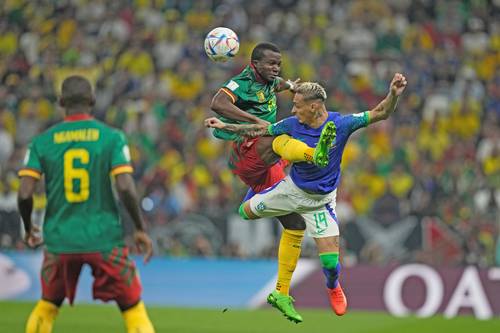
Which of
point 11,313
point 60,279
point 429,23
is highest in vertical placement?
point 429,23

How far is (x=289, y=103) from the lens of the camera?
20.7 m

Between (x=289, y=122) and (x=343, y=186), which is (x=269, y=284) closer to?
(x=343, y=186)

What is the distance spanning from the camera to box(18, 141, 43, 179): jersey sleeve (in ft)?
28.8

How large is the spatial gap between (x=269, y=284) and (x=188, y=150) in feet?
13.9

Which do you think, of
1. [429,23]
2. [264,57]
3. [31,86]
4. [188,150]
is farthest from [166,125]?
[264,57]

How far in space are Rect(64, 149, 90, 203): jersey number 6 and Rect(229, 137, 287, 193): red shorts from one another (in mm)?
2841

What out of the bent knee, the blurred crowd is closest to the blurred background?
the blurred crowd

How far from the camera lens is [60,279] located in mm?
8938

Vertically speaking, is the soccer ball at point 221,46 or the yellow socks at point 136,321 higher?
the soccer ball at point 221,46

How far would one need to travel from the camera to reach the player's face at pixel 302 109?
10680 millimetres

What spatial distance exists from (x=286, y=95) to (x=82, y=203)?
12500mm

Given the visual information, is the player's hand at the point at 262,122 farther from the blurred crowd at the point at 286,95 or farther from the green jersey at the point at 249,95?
the blurred crowd at the point at 286,95

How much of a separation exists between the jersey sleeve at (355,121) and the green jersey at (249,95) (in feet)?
3.37

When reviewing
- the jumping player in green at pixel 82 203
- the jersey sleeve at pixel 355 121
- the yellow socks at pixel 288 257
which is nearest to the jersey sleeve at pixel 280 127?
the jersey sleeve at pixel 355 121
